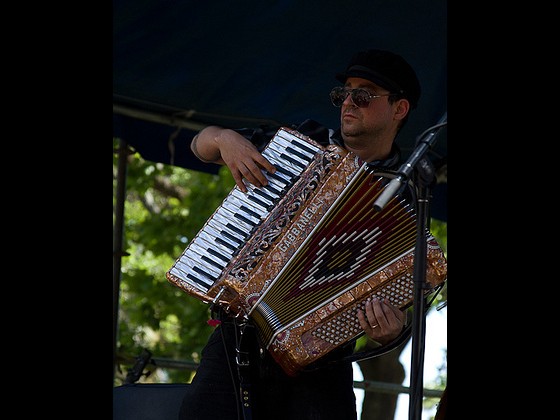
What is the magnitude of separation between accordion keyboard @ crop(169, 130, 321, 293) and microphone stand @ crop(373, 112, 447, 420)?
2.06 ft

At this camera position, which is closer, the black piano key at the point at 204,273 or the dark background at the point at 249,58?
the black piano key at the point at 204,273

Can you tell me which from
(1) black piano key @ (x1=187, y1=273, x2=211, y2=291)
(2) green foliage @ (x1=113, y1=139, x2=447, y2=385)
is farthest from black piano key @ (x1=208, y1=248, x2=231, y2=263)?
(2) green foliage @ (x1=113, y1=139, x2=447, y2=385)

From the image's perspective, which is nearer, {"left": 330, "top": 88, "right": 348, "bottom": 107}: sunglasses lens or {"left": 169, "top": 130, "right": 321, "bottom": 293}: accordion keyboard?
{"left": 169, "top": 130, "right": 321, "bottom": 293}: accordion keyboard

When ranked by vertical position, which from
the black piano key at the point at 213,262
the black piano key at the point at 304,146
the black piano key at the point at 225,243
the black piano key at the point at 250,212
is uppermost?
the black piano key at the point at 304,146

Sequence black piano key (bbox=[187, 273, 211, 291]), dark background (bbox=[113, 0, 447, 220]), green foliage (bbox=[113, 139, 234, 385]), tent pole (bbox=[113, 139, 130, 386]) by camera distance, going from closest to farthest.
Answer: black piano key (bbox=[187, 273, 211, 291])
dark background (bbox=[113, 0, 447, 220])
tent pole (bbox=[113, 139, 130, 386])
green foliage (bbox=[113, 139, 234, 385])

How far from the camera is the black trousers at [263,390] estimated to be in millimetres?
3375

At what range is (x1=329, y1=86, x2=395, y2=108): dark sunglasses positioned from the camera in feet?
11.3

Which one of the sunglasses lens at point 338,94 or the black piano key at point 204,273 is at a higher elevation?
the sunglasses lens at point 338,94

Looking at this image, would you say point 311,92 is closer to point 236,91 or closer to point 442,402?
point 236,91

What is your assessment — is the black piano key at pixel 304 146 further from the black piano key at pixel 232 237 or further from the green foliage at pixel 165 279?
the green foliage at pixel 165 279

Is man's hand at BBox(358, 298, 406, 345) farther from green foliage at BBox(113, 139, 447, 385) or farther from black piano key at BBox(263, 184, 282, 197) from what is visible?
green foliage at BBox(113, 139, 447, 385)

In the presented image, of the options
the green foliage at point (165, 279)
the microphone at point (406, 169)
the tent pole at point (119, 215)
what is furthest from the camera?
the green foliage at point (165, 279)

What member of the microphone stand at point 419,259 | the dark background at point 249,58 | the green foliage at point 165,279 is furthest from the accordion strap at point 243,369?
the green foliage at point 165,279

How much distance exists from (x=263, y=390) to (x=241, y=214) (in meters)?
0.61
